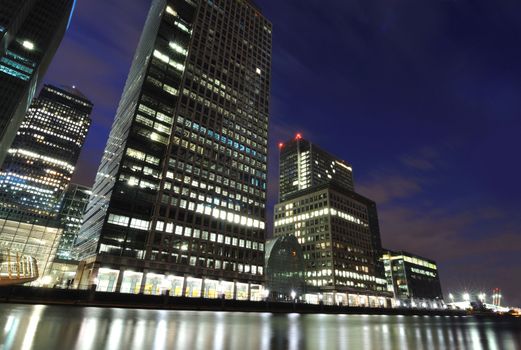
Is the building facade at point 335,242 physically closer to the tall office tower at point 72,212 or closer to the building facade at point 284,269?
the building facade at point 284,269

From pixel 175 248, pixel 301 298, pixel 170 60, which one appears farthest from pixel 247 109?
pixel 301 298

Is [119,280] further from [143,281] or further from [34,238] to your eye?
[34,238]

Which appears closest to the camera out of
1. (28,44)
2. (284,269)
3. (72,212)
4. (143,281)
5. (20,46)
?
(143,281)

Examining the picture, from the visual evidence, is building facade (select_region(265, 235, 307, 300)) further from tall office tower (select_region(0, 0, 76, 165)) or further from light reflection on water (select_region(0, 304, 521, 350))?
tall office tower (select_region(0, 0, 76, 165))

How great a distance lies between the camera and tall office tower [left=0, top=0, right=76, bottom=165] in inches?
3812

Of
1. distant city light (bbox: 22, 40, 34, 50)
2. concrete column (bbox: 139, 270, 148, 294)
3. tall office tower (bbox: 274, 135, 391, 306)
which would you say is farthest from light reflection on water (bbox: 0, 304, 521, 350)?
distant city light (bbox: 22, 40, 34, 50)

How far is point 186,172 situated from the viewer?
3752 inches

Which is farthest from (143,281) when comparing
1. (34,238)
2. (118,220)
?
(34,238)

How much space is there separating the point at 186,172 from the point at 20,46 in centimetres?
9995

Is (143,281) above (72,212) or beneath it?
beneath

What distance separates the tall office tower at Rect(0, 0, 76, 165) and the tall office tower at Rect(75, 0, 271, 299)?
39.5m

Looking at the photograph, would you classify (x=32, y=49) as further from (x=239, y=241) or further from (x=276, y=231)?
(x=276, y=231)

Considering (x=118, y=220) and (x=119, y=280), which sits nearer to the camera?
(x=119, y=280)

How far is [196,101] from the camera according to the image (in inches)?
4208
